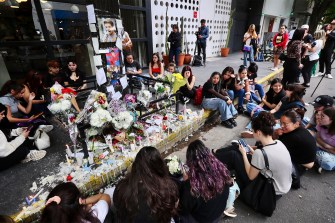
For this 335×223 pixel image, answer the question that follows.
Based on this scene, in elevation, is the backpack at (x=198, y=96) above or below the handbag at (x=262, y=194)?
above

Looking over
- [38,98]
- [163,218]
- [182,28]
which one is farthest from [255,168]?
[182,28]

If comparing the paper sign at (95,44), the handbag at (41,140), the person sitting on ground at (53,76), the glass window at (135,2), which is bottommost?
the handbag at (41,140)

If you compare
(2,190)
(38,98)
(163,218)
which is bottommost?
(2,190)

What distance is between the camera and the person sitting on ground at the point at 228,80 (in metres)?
4.49

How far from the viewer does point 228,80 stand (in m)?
4.57

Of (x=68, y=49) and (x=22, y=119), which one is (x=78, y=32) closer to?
(x=68, y=49)

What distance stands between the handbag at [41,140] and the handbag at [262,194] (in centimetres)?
303

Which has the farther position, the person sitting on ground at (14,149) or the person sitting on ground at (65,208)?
the person sitting on ground at (14,149)

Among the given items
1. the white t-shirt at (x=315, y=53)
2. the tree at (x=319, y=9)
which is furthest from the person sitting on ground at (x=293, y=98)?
the tree at (x=319, y=9)

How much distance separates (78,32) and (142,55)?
2634mm

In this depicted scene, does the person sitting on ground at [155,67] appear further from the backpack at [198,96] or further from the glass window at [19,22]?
the glass window at [19,22]

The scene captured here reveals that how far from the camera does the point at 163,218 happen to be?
1.55 meters

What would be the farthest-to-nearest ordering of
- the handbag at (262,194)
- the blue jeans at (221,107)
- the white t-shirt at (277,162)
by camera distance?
the blue jeans at (221,107)
the handbag at (262,194)
the white t-shirt at (277,162)

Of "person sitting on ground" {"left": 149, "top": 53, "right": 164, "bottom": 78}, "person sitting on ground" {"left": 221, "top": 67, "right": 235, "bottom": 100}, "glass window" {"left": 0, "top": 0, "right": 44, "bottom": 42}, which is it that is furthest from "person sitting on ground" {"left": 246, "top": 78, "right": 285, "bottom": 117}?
"glass window" {"left": 0, "top": 0, "right": 44, "bottom": 42}
